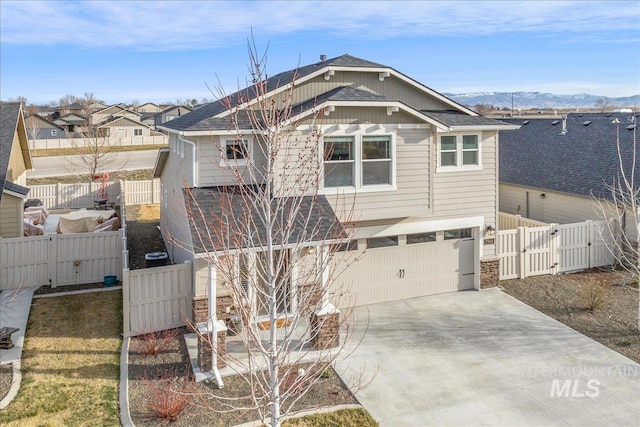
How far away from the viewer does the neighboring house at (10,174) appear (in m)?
16.6

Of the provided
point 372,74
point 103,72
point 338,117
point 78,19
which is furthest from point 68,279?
point 103,72

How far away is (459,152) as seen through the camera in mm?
15516

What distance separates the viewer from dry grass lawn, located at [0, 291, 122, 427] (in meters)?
8.79

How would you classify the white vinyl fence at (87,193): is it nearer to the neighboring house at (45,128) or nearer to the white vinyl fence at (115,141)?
the white vinyl fence at (115,141)

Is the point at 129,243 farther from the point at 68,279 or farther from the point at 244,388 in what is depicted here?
the point at 244,388

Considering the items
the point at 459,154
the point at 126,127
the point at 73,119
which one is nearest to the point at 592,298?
the point at 459,154

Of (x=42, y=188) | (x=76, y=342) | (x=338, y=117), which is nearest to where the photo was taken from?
(x=76, y=342)

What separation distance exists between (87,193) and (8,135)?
9736 millimetres

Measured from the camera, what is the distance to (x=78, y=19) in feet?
52.7

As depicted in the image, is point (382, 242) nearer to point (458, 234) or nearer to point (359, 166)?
point (359, 166)

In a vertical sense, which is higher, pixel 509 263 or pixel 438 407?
pixel 509 263

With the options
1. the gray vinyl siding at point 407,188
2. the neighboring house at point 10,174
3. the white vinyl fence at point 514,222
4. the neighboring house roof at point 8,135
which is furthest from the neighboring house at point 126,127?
the gray vinyl siding at point 407,188

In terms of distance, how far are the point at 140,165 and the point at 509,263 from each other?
35788 millimetres

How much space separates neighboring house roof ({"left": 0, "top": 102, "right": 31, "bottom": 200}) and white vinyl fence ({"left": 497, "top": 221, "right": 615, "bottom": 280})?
1657 centimetres
